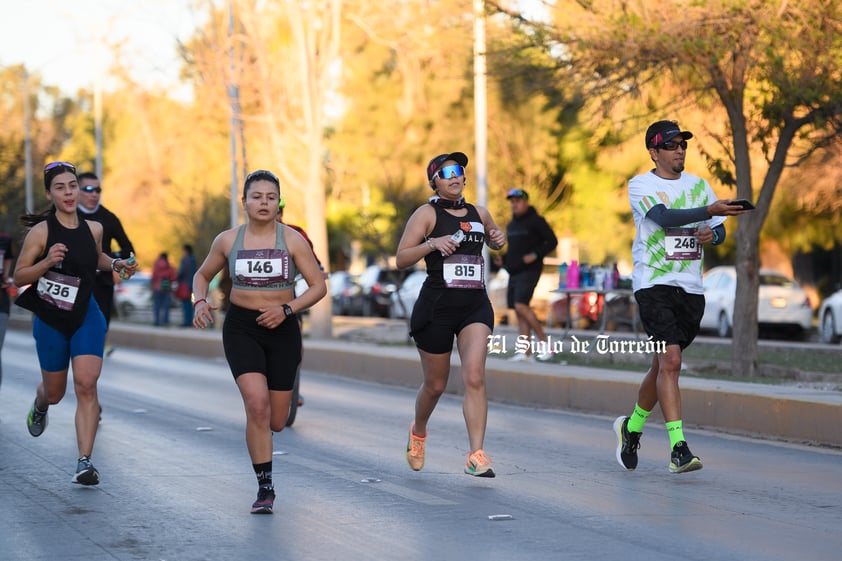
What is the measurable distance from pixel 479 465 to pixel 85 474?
245cm

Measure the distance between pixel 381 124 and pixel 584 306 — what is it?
21.7m

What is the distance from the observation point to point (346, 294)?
45781 millimetres

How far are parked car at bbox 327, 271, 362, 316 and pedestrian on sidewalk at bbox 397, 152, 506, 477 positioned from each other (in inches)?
1387

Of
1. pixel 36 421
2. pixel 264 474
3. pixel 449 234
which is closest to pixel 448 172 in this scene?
pixel 449 234

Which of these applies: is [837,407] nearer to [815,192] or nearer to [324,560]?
[324,560]

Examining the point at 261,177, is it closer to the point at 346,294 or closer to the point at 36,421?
the point at 36,421

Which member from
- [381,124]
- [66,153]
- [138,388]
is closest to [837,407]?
[138,388]

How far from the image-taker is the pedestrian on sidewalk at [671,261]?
9484mm

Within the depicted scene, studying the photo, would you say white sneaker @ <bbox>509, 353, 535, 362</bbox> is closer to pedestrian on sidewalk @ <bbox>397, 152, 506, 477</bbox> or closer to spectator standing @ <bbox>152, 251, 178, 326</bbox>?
pedestrian on sidewalk @ <bbox>397, 152, 506, 477</bbox>

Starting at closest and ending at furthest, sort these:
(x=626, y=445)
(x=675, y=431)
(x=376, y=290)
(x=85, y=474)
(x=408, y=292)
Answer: (x=85, y=474) < (x=675, y=431) < (x=626, y=445) < (x=408, y=292) < (x=376, y=290)

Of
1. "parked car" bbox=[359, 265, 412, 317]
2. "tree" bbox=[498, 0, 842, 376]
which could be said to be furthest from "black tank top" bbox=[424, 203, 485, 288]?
"parked car" bbox=[359, 265, 412, 317]

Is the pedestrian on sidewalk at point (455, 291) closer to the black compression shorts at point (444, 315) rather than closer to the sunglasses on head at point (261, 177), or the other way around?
the black compression shorts at point (444, 315)

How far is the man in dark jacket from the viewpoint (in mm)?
17906

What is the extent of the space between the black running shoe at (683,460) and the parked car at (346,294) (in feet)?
116
